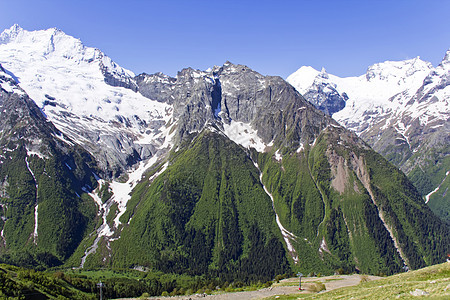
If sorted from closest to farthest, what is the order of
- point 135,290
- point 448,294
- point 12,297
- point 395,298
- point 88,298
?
1. point 448,294
2. point 395,298
3. point 12,297
4. point 88,298
5. point 135,290

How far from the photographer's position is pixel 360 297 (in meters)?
56.1

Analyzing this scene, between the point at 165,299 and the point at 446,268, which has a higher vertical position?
the point at 446,268

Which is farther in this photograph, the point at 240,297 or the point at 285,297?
the point at 240,297

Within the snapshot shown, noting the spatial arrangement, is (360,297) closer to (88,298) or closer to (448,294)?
(448,294)

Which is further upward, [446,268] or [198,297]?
[446,268]

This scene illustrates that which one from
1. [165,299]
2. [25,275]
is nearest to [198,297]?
[165,299]

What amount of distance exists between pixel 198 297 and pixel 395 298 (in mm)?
79092

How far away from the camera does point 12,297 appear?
80062 mm

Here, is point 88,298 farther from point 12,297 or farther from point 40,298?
point 12,297

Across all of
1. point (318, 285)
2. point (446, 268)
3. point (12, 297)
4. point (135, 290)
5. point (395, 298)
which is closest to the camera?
point (395, 298)

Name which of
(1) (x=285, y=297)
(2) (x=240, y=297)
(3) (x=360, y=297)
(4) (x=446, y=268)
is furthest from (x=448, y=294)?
(2) (x=240, y=297)

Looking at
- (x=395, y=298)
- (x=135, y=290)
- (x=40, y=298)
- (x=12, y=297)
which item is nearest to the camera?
(x=395, y=298)

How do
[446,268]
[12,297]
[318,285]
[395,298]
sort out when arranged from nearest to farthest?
[395,298]
[446,268]
[12,297]
[318,285]

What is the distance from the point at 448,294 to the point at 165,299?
9381 centimetres
